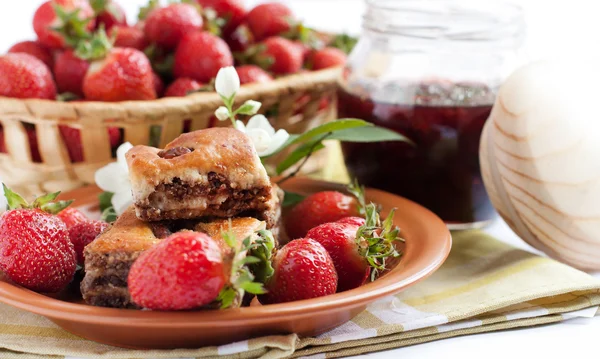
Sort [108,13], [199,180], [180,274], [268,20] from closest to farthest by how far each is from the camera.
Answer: [180,274], [199,180], [108,13], [268,20]

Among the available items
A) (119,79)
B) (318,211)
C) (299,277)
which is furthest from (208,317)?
(119,79)

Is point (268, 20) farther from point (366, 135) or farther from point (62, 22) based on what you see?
point (366, 135)

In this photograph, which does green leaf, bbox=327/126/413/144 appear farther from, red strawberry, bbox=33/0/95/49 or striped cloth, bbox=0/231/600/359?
red strawberry, bbox=33/0/95/49

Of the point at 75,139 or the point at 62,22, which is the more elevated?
the point at 62,22

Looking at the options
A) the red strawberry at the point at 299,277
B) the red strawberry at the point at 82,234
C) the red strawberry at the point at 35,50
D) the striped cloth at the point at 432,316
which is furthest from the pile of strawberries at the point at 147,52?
the red strawberry at the point at 299,277

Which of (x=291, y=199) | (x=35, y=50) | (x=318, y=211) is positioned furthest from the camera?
(x=35, y=50)

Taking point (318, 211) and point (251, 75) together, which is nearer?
point (318, 211)

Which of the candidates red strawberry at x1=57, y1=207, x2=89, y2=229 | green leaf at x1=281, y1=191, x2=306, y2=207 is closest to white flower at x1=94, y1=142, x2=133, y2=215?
red strawberry at x1=57, y1=207, x2=89, y2=229
